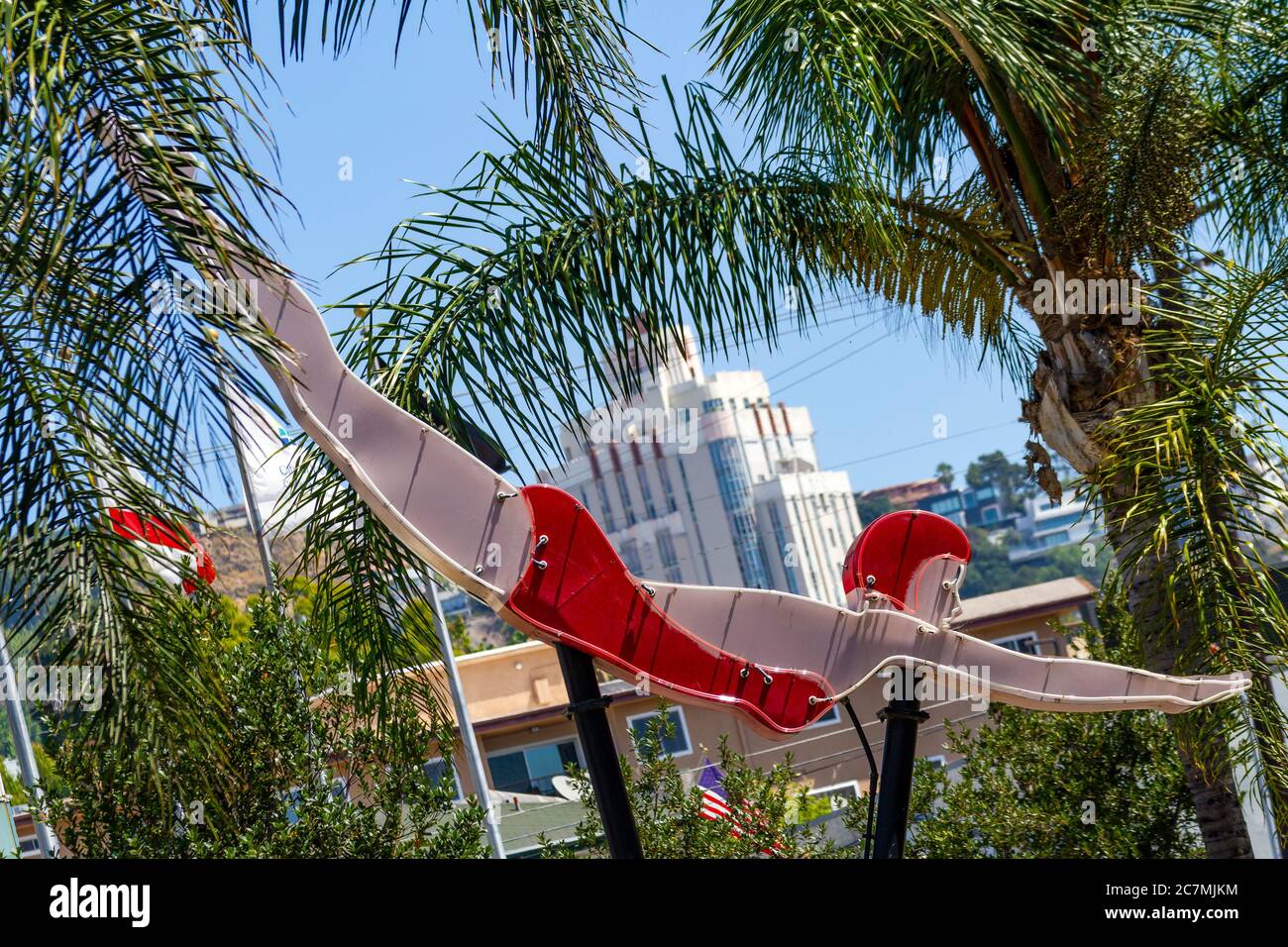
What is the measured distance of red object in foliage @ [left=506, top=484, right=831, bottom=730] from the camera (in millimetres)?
3518

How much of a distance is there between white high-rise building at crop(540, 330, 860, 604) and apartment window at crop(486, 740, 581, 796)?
83.7 meters

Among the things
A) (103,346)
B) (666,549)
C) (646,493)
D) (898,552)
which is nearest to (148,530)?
A: (103,346)

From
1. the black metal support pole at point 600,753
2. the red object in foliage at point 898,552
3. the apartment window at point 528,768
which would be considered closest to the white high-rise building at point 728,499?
the apartment window at point 528,768

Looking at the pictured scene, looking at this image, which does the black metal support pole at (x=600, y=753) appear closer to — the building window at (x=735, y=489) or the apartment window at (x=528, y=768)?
the apartment window at (x=528, y=768)

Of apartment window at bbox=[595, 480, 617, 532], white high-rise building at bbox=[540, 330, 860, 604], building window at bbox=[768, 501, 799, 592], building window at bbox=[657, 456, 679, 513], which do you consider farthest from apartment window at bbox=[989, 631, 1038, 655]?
apartment window at bbox=[595, 480, 617, 532]

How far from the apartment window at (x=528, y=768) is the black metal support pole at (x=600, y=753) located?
22.7m

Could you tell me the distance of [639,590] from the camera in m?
3.69

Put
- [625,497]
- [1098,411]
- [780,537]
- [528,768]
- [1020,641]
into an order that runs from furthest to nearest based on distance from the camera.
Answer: [625,497], [780,537], [528,768], [1020,641], [1098,411]

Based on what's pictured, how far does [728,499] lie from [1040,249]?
116143mm

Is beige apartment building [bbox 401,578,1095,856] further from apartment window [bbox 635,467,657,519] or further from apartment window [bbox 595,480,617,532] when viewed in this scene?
apartment window [bbox 595,480,617,532]

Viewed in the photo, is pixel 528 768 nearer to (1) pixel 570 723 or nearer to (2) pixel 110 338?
(1) pixel 570 723

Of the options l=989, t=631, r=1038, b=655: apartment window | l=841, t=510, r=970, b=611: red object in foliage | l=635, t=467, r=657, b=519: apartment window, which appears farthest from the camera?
l=635, t=467, r=657, b=519: apartment window

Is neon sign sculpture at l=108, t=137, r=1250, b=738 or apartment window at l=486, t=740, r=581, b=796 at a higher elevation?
neon sign sculpture at l=108, t=137, r=1250, b=738
